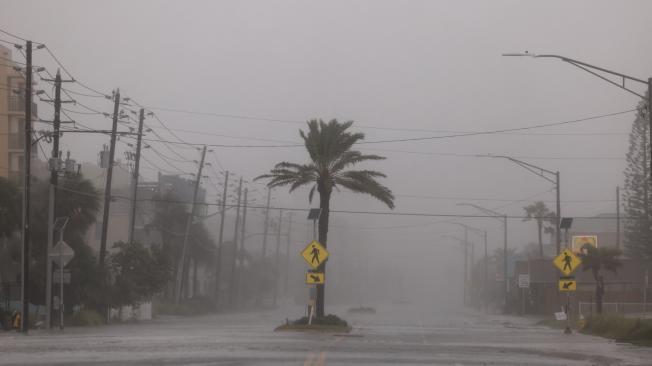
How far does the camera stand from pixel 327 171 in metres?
45.8

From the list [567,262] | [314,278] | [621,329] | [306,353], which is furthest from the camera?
[567,262]

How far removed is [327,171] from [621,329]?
16.0 meters

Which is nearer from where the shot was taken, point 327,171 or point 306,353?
point 306,353

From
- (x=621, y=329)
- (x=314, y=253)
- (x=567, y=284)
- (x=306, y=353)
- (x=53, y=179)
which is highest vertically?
(x=53, y=179)

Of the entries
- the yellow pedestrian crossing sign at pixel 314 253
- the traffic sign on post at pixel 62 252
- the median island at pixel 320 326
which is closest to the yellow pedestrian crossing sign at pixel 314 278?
the yellow pedestrian crossing sign at pixel 314 253

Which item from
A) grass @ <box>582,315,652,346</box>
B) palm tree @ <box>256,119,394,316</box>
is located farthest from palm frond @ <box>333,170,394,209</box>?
grass @ <box>582,315,652,346</box>

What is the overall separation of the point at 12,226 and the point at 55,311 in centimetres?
532

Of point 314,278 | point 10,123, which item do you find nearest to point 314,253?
point 314,278

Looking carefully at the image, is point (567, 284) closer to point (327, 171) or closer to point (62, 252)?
point (327, 171)

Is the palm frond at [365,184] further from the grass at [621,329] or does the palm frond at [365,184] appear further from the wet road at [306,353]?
the wet road at [306,353]

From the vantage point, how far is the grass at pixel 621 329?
1207 inches

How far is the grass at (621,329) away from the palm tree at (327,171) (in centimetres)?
1072

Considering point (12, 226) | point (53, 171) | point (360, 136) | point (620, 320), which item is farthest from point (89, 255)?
point (620, 320)

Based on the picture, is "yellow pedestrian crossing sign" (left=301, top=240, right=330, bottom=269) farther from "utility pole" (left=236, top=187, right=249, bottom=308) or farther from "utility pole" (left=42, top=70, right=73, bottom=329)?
"utility pole" (left=236, top=187, right=249, bottom=308)
